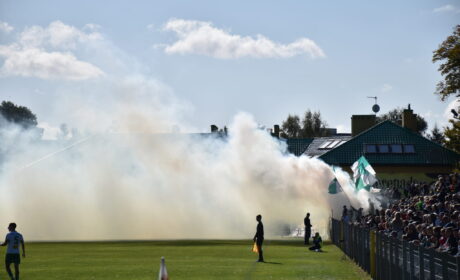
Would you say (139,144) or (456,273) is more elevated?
(139,144)

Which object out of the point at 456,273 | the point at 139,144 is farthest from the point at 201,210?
the point at 456,273

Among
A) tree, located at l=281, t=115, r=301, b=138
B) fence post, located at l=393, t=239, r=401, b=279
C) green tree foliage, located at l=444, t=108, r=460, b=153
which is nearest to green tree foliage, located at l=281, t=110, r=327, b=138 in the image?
tree, located at l=281, t=115, r=301, b=138

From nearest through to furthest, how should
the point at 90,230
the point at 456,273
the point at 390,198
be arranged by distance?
the point at 456,273 < the point at 390,198 < the point at 90,230

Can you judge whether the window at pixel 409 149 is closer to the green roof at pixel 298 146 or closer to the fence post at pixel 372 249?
the green roof at pixel 298 146

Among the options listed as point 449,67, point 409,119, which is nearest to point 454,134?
point 449,67

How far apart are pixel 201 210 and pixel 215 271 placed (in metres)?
30.2

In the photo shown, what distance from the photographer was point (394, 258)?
17234mm

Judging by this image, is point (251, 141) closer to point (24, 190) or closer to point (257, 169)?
point (257, 169)

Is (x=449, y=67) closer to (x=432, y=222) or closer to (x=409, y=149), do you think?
(x=409, y=149)

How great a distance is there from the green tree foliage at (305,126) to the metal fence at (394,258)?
329 feet

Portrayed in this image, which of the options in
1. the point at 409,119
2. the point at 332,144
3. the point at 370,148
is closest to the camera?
the point at 370,148

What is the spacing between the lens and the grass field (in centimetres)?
2395

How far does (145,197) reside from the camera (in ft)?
184

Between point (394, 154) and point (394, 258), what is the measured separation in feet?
178
